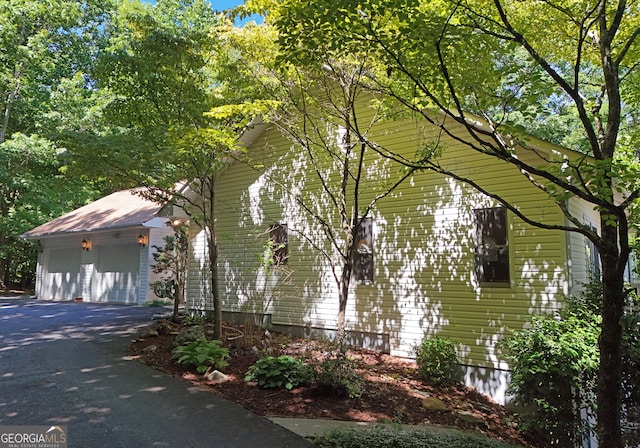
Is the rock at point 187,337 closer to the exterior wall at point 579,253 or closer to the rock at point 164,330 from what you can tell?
the rock at point 164,330

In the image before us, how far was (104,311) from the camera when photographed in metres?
12.8

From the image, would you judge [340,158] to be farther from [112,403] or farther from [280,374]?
[112,403]

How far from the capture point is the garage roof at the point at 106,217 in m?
14.8

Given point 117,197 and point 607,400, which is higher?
point 117,197

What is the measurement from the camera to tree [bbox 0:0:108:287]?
17.9 m

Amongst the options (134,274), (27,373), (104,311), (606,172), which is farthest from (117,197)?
(606,172)

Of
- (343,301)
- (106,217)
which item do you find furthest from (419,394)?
(106,217)

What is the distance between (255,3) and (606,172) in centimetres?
538

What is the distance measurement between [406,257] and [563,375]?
11.0 ft

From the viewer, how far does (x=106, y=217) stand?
1620 cm

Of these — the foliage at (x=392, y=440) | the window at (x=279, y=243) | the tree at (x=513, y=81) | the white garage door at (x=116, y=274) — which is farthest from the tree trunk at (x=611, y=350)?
the white garage door at (x=116, y=274)

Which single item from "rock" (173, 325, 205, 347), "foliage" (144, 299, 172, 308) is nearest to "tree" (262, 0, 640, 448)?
"rock" (173, 325, 205, 347)

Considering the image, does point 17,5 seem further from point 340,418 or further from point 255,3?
point 340,418

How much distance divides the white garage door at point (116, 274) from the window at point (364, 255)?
9830 millimetres
